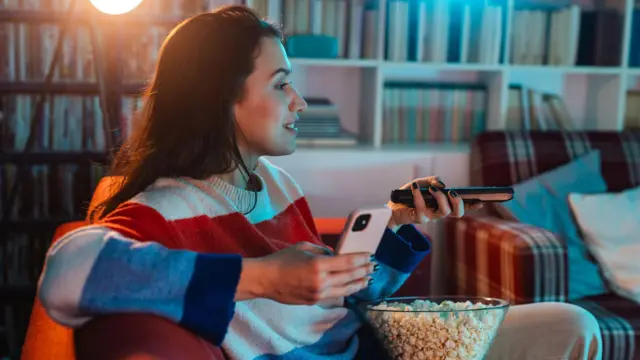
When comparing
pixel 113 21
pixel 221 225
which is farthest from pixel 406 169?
pixel 221 225

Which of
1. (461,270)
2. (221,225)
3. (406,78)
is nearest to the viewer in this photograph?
(221,225)

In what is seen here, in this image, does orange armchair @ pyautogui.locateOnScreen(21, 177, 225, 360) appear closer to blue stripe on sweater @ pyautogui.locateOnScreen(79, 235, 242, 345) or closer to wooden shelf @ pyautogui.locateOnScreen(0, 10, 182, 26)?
blue stripe on sweater @ pyautogui.locateOnScreen(79, 235, 242, 345)

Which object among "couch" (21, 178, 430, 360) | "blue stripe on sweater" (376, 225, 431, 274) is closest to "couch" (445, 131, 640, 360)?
"blue stripe on sweater" (376, 225, 431, 274)

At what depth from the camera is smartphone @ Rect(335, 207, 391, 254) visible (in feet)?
2.72

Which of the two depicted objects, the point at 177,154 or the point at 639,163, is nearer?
the point at 177,154

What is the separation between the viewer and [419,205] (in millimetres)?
1075

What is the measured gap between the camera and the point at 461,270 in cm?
222

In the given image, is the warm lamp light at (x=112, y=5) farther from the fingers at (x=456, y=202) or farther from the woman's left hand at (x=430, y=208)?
the fingers at (x=456, y=202)

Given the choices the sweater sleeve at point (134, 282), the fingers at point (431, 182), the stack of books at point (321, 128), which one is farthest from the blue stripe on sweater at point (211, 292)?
the stack of books at point (321, 128)

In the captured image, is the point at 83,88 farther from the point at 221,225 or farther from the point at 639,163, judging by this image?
the point at 639,163

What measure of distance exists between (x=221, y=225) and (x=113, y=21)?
1.77 meters

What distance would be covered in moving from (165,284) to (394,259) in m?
0.55

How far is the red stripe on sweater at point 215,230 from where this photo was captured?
0.82 m

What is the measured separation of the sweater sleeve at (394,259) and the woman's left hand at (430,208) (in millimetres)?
35
